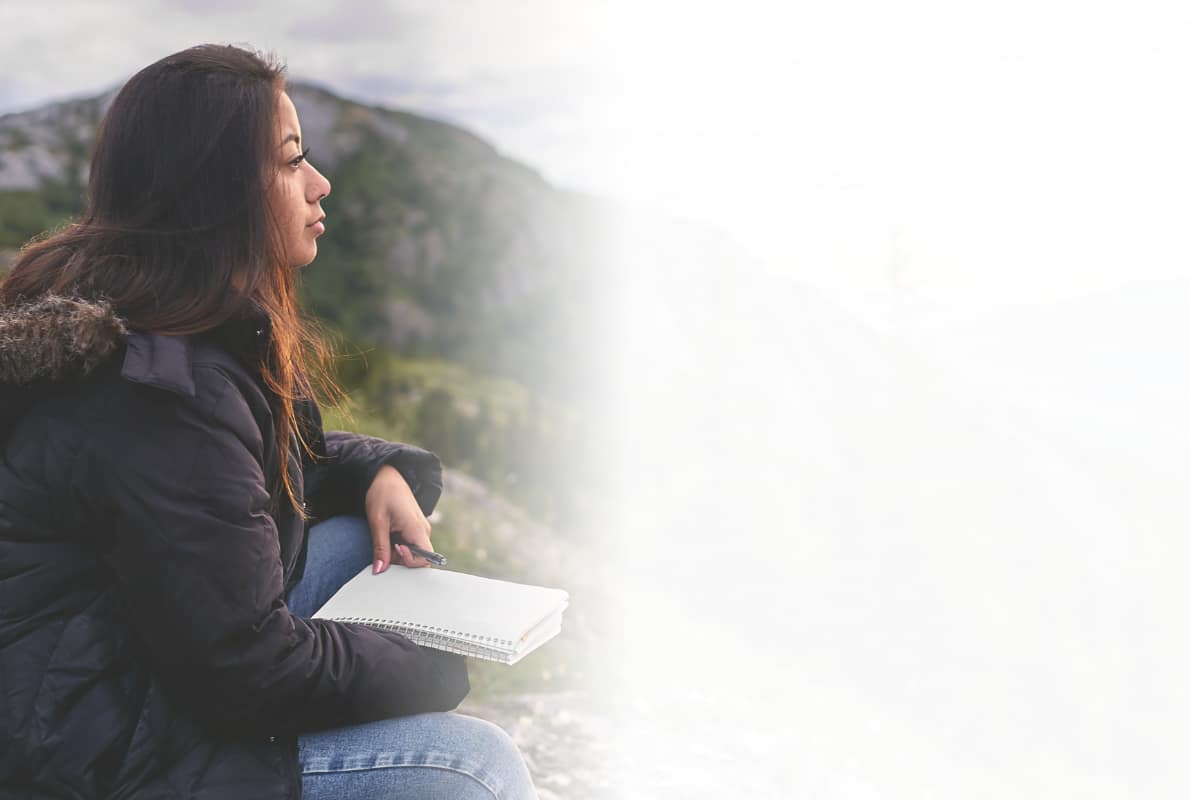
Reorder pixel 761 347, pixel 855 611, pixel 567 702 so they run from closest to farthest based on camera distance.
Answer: pixel 567 702 < pixel 855 611 < pixel 761 347

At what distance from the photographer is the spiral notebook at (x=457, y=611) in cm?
161

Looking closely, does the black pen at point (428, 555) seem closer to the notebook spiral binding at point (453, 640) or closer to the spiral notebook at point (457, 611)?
the spiral notebook at point (457, 611)

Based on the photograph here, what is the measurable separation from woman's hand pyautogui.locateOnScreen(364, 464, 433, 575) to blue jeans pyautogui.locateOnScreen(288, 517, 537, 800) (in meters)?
0.56

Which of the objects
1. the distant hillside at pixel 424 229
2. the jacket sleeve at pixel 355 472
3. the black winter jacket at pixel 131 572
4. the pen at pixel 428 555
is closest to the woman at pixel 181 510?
the black winter jacket at pixel 131 572

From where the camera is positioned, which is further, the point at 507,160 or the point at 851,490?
the point at 507,160

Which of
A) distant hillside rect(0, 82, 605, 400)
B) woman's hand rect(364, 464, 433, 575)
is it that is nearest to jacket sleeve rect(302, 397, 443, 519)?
woman's hand rect(364, 464, 433, 575)

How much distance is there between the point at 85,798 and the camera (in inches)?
51.7

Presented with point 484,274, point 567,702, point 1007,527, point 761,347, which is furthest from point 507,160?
point 567,702

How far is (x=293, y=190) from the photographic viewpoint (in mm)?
1584

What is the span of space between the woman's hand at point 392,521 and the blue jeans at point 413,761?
565 mm

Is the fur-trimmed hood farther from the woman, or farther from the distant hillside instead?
the distant hillside

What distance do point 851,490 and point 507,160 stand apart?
54.0 ft

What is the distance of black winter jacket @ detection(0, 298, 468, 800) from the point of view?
1272mm

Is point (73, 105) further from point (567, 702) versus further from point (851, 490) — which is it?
point (567, 702)
